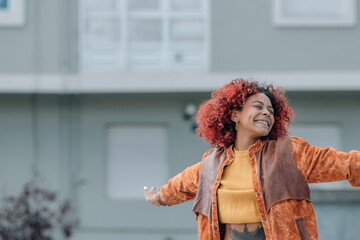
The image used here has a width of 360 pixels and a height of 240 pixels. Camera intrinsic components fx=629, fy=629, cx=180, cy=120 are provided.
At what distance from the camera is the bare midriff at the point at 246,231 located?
338cm

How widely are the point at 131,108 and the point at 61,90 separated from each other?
130 centimetres

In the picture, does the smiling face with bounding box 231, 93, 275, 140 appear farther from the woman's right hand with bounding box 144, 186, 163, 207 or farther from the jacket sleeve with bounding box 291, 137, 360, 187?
the woman's right hand with bounding box 144, 186, 163, 207

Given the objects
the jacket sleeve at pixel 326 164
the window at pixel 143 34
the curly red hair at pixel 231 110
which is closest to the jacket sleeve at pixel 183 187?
the curly red hair at pixel 231 110

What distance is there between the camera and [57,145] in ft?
37.9

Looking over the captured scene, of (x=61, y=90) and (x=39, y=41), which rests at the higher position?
(x=39, y=41)

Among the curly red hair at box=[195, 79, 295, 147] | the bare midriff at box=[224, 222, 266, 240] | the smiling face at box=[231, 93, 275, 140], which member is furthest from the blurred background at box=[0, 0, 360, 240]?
the bare midriff at box=[224, 222, 266, 240]

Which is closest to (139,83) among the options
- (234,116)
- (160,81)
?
(160,81)

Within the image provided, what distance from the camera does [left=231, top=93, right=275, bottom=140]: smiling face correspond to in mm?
3509

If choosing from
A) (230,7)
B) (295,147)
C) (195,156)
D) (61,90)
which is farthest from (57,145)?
(295,147)

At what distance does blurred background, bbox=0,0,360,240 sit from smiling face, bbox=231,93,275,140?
7474 mm

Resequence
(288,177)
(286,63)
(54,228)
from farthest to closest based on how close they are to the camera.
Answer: (286,63) → (54,228) → (288,177)

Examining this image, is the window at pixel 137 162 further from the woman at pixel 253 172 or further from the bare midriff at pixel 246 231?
the bare midriff at pixel 246 231

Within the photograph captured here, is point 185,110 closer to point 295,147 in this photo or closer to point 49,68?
point 49,68

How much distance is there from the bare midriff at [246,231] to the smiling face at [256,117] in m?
0.51
